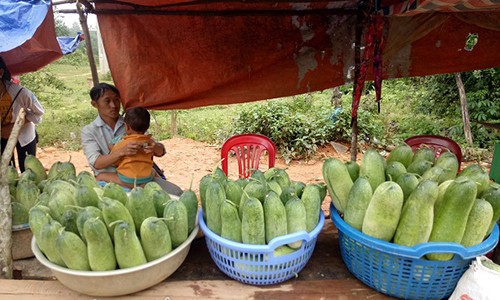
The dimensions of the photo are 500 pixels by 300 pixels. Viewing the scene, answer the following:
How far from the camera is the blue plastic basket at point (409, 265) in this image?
4.04 ft

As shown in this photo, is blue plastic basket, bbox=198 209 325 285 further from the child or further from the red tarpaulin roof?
the red tarpaulin roof

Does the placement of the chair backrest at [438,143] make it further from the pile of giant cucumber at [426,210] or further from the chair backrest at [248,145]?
the pile of giant cucumber at [426,210]

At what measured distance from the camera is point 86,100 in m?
13.5

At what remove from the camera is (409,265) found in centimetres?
128

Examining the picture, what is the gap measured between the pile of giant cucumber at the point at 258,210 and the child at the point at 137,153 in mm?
1574

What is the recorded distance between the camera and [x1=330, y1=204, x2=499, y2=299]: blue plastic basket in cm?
123

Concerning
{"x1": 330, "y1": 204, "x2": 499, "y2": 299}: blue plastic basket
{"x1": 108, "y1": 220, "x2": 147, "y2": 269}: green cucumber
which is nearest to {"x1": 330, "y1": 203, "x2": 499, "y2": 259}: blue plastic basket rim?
{"x1": 330, "y1": 204, "x2": 499, "y2": 299}: blue plastic basket

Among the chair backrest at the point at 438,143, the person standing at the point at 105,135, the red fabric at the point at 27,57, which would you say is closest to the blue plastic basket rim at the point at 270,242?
the person standing at the point at 105,135

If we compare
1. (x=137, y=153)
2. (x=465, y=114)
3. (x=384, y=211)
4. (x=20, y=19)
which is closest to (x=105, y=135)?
(x=137, y=153)

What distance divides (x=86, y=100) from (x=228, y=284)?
1391 centimetres

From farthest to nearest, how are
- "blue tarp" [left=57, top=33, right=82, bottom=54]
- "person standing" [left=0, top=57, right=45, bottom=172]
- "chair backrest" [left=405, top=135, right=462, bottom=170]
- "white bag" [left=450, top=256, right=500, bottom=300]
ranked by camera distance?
"blue tarp" [left=57, top=33, right=82, bottom=54] < "person standing" [left=0, top=57, right=45, bottom=172] < "chair backrest" [left=405, top=135, right=462, bottom=170] < "white bag" [left=450, top=256, right=500, bottom=300]

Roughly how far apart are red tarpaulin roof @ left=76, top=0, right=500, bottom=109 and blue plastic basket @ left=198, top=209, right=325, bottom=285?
2.12 m

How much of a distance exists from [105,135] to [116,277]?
219 cm

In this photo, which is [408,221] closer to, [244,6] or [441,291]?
[441,291]
